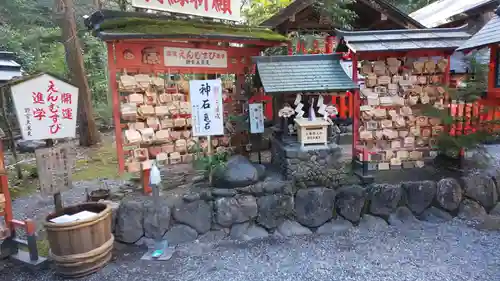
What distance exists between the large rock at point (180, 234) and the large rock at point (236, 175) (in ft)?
3.00

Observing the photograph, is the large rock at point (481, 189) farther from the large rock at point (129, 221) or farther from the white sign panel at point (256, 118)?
the large rock at point (129, 221)

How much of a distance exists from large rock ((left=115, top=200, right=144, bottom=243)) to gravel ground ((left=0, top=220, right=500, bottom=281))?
207 mm

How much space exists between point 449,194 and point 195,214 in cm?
474

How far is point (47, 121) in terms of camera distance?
5027 millimetres

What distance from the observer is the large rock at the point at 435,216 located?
20.8 feet

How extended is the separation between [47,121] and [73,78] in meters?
7.10

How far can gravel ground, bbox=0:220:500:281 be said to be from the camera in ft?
15.5

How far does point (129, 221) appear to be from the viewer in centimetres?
570

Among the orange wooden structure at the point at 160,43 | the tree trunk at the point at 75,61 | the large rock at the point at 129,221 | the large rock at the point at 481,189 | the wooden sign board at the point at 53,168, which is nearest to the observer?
the wooden sign board at the point at 53,168

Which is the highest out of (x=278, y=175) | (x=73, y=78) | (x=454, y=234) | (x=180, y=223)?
(x=73, y=78)

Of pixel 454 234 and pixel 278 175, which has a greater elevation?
pixel 278 175

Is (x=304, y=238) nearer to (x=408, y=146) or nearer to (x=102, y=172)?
(x=408, y=146)

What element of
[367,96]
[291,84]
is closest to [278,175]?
[291,84]

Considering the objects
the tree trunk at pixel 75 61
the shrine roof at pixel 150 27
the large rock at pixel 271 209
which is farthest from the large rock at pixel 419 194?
the tree trunk at pixel 75 61
